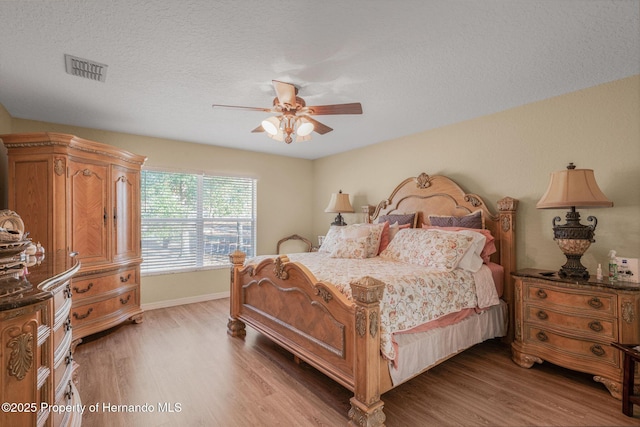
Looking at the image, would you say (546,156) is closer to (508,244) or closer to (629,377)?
(508,244)

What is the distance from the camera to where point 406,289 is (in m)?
2.08

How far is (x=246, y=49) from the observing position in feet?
6.38

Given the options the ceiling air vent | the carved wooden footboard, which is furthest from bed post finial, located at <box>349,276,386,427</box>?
the ceiling air vent

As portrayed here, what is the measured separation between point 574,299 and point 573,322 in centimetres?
18

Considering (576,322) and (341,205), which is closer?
(576,322)

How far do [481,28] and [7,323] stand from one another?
2591 mm

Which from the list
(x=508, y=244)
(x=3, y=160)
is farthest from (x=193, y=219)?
(x=508, y=244)

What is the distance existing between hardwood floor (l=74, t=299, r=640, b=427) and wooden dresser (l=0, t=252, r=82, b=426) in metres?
0.68

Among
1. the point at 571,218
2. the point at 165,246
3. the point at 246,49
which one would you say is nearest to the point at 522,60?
the point at 571,218

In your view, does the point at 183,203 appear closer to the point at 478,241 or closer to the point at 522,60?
the point at 478,241

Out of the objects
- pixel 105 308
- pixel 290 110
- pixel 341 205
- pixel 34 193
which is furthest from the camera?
pixel 341 205

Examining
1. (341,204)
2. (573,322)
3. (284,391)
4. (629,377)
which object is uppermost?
(341,204)

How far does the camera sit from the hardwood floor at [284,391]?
1858 millimetres

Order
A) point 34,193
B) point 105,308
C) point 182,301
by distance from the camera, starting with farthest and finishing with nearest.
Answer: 1. point 182,301
2. point 105,308
3. point 34,193
